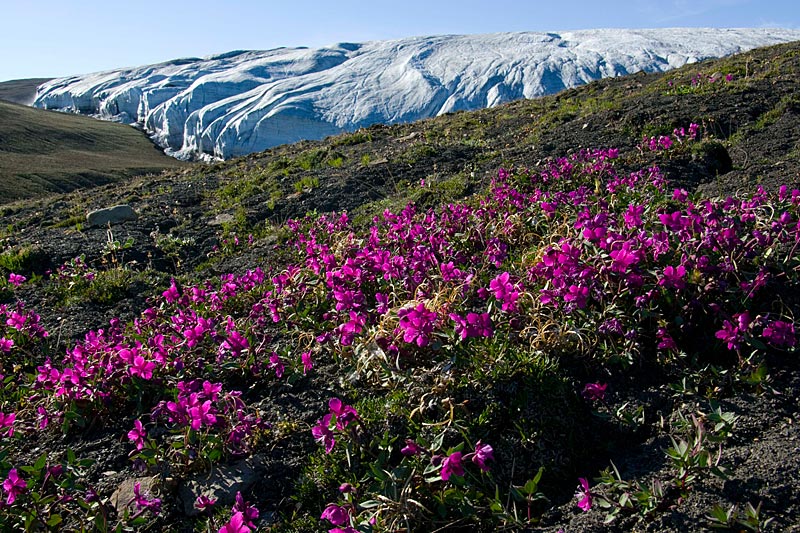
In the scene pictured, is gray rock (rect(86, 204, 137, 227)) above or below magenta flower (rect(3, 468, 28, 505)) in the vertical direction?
above

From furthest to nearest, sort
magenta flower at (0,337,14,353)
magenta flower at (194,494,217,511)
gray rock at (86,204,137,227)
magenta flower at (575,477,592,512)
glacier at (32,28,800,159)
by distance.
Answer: glacier at (32,28,800,159), gray rock at (86,204,137,227), magenta flower at (0,337,14,353), magenta flower at (194,494,217,511), magenta flower at (575,477,592,512)

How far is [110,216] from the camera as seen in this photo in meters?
9.02

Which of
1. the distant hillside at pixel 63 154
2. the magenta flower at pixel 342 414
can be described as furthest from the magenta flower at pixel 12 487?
the distant hillside at pixel 63 154

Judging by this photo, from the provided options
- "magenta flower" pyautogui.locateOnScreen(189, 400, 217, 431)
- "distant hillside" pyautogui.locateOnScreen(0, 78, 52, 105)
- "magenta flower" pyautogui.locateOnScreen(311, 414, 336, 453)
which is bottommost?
"magenta flower" pyautogui.locateOnScreen(311, 414, 336, 453)

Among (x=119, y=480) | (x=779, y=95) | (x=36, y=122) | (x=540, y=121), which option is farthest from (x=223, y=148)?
(x=119, y=480)

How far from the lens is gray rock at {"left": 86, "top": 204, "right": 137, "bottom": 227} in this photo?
351 inches

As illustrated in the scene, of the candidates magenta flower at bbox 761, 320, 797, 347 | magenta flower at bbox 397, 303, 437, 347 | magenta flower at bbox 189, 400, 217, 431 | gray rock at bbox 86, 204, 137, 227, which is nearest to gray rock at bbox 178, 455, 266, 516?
magenta flower at bbox 189, 400, 217, 431

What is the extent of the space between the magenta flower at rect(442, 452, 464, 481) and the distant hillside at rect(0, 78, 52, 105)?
324 ft

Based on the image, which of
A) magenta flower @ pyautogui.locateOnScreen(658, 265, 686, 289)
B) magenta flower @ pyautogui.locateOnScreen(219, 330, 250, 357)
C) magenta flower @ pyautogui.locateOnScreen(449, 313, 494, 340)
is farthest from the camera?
magenta flower @ pyautogui.locateOnScreen(219, 330, 250, 357)

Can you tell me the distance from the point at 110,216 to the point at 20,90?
332 feet

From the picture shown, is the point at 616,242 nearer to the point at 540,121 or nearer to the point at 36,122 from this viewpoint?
the point at 540,121

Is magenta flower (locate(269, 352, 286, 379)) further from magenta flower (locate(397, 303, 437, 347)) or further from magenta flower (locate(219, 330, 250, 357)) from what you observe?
magenta flower (locate(397, 303, 437, 347))

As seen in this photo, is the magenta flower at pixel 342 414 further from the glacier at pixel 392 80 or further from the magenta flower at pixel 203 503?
the glacier at pixel 392 80

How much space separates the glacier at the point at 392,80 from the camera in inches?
1523
